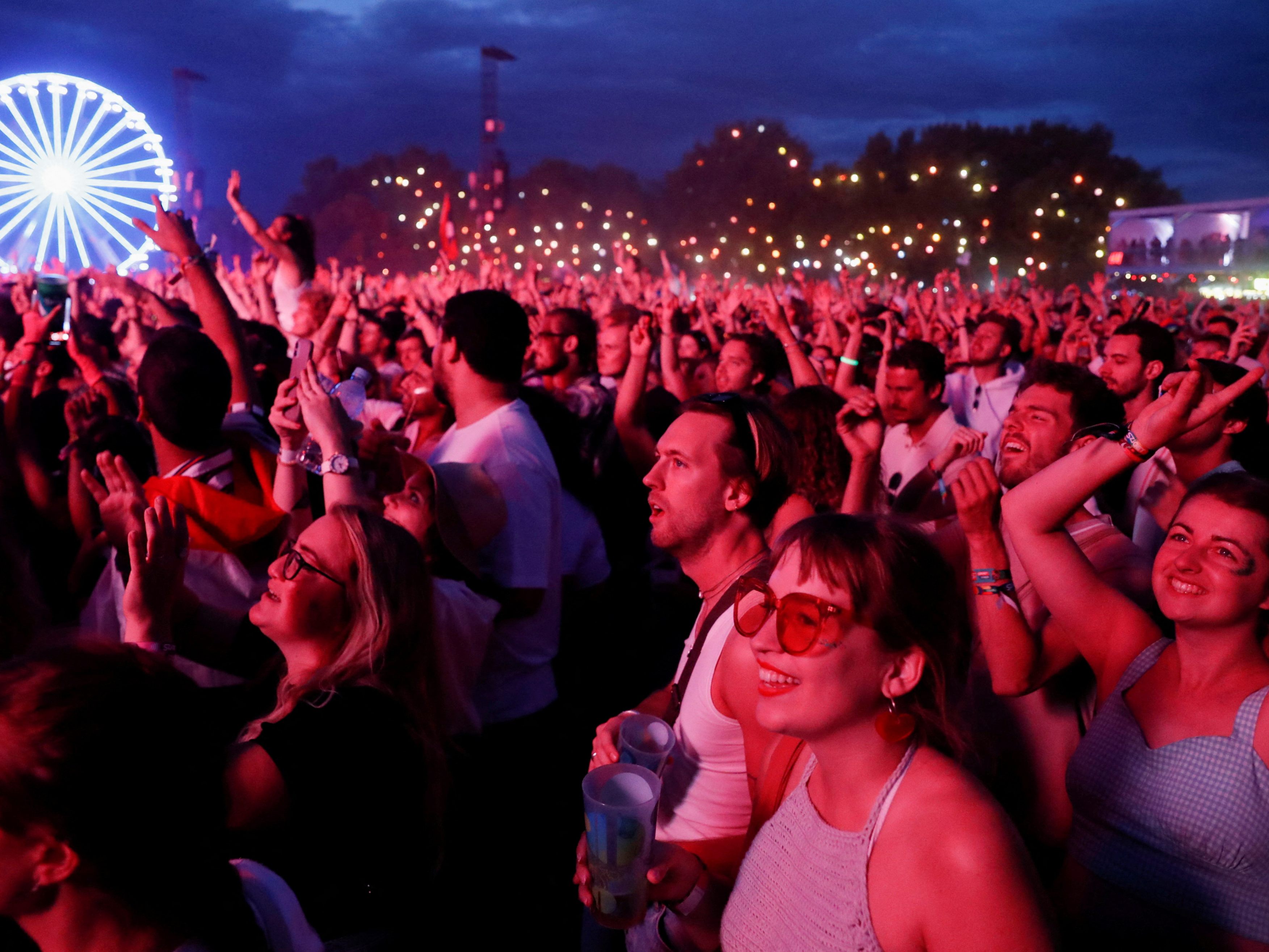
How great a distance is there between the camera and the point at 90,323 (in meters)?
7.07

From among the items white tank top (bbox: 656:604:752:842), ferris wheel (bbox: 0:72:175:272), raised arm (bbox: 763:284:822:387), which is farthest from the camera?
ferris wheel (bbox: 0:72:175:272)

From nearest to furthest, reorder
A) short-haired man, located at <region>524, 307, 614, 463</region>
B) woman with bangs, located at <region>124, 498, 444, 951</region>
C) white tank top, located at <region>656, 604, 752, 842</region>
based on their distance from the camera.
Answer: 1. woman with bangs, located at <region>124, 498, 444, 951</region>
2. white tank top, located at <region>656, 604, 752, 842</region>
3. short-haired man, located at <region>524, 307, 614, 463</region>

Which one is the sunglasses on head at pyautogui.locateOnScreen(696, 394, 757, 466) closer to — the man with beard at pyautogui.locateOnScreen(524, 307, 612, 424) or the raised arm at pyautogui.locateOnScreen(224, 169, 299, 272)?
the man with beard at pyautogui.locateOnScreen(524, 307, 612, 424)

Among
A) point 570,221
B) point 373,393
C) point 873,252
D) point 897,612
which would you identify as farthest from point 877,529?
point 570,221

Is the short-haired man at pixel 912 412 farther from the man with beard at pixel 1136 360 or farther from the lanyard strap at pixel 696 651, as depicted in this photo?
the lanyard strap at pixel 696 651

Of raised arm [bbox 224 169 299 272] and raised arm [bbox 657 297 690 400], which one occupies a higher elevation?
raised arm [bbox 224 169 299 272]

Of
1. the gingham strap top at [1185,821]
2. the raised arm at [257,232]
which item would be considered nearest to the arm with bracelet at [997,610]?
the gingham strap top at [1185,821]

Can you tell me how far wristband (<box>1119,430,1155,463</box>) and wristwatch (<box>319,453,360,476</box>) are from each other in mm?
2019

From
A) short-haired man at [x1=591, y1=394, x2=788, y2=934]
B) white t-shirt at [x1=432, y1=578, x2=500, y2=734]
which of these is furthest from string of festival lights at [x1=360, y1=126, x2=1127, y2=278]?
short-haired man at [x1=591, y1=394, x2=788, y2=934]

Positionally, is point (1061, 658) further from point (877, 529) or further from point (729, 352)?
point (729, 352)

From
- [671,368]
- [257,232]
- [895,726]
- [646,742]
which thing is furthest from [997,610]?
[257,232]

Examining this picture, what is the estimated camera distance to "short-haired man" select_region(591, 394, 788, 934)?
1894mm

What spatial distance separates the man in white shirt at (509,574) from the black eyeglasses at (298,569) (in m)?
0.66

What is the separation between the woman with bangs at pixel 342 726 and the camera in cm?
183
